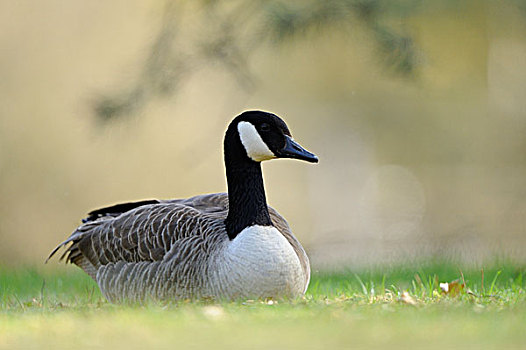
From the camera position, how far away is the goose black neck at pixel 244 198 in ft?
19.4

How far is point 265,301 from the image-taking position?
5.51 metres

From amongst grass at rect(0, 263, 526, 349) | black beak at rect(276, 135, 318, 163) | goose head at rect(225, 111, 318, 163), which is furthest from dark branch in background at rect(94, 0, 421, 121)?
grass at rect(0, 263, 526, 349)

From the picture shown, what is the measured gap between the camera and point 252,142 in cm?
611

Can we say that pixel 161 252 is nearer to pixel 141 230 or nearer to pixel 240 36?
pixel 141 230

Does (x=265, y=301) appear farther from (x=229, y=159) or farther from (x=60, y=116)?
(x=60, y=116)

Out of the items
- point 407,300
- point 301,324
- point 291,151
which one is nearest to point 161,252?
point 291,151

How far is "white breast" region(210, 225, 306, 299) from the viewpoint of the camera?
18.2 feet

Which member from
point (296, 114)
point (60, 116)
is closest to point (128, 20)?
point (60, 116)

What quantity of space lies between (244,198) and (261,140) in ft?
1.44

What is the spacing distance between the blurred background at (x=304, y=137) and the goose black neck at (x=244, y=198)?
617 cm

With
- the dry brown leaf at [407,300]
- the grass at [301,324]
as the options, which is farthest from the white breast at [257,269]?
the dry brown leaf at [407,300]

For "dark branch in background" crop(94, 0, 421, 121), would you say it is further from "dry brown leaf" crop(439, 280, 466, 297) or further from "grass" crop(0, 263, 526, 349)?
"grass" crop(0, 263, 526, 349)

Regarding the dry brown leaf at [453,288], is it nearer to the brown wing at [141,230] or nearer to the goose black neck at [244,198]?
the goose black neck at [244,198]

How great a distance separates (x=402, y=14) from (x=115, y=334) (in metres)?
3.70
